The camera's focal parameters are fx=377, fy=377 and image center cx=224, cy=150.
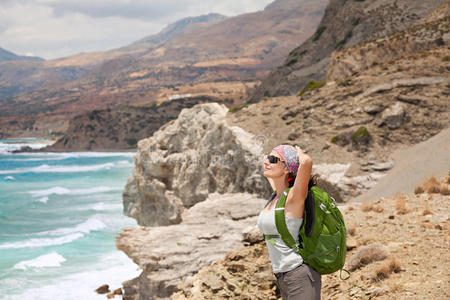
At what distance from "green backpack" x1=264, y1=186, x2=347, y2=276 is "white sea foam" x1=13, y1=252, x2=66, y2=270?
2134cm

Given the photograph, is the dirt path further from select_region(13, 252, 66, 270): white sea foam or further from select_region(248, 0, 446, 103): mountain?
select_region(248, 0, 446, 103): mountain

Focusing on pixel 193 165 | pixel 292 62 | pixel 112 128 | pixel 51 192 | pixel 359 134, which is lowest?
pixel 51 192

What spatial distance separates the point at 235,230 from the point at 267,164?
341 inches

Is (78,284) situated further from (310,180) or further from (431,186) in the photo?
(310,180)

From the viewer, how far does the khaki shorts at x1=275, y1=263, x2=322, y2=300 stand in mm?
2744

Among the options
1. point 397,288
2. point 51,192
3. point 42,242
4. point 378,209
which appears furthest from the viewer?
point 51,192

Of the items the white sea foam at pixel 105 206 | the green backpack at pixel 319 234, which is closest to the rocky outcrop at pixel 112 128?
the white sea foam at pixel 105 206

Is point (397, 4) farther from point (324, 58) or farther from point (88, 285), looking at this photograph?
point (88, 285)

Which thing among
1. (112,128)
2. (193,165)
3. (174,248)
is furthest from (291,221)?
(112,128)

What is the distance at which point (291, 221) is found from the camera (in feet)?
8.99

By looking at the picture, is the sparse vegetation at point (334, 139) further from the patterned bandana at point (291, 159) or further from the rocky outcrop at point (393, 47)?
the patterned bandana at point (291, 159)

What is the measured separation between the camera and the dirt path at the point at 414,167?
10625 mm

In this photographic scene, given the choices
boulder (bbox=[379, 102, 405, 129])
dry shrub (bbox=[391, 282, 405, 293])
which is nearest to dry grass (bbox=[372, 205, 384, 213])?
dry shrub (bbox=[391, 282, 405, 293])

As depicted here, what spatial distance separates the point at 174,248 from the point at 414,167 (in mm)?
7696
